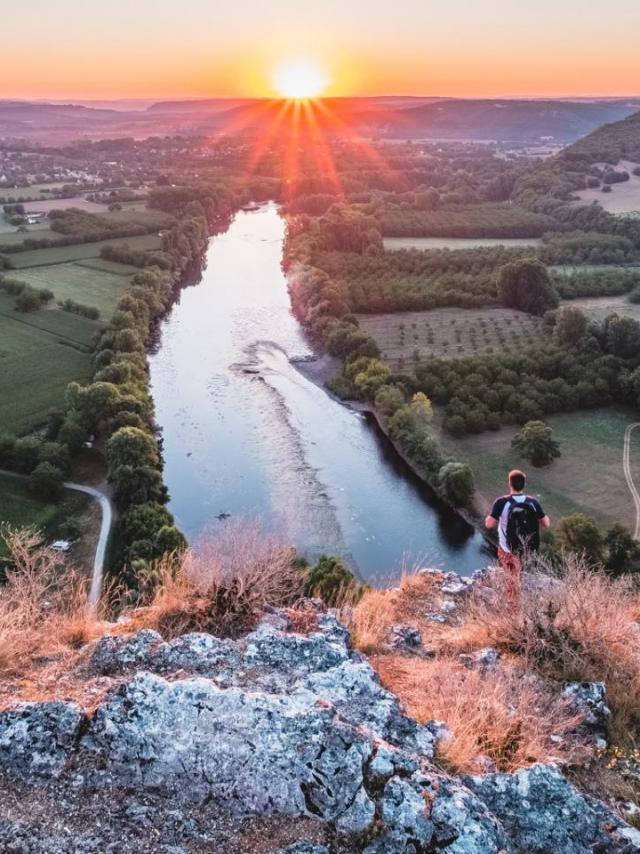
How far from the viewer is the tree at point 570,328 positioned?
56094 mm

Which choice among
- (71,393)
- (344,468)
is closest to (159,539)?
(344,468)

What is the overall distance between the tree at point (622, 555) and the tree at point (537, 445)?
1060 centimetres

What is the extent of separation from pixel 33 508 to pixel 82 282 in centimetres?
4749

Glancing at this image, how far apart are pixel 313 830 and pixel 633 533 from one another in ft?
106

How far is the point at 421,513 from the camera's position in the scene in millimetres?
38281

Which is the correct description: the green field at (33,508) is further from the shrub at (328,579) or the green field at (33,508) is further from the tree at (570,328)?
the tree at (570,328)

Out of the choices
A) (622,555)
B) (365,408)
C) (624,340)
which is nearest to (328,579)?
(622,555)

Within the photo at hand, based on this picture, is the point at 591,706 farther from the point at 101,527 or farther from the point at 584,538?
the point at 101,527

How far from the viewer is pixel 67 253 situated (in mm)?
87375

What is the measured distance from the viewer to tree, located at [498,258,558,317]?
224 feet

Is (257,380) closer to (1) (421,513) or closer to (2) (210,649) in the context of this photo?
(1) (421,513)

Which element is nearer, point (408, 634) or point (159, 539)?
point (408, 634)

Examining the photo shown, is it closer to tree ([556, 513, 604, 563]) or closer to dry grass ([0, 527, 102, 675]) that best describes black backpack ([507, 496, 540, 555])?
dry grass ([0, 527, 102, 675])

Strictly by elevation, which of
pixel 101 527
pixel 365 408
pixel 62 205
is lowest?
pixel 101 527
